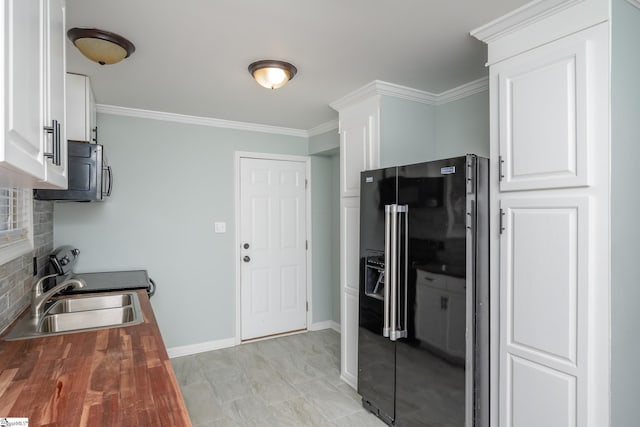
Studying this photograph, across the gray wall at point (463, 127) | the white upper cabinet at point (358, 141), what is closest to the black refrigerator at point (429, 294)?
the white upper cabinet at point (358, 141)

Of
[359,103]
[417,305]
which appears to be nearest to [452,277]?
[417,305]

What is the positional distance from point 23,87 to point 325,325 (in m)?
4.09

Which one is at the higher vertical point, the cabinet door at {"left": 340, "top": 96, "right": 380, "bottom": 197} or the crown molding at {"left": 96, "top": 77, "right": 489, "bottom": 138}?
the crown molding at {"left": 96, "top": 77, "right": 489, "bottom": 138}

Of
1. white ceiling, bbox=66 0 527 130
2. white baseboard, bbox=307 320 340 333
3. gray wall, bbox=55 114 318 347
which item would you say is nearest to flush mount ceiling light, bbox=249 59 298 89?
white ceiling, bbox=66 0 527 130

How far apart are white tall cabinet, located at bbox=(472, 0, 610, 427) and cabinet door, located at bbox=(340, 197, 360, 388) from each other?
1200 millimetres

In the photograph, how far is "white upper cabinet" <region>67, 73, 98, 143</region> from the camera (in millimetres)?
2508

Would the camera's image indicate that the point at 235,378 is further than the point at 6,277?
Yes

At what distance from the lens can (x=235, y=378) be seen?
3.21 m

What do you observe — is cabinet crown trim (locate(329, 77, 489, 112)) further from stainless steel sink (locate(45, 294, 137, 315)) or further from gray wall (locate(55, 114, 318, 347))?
stainless steel sink (locate(45, 294, 137, 315))

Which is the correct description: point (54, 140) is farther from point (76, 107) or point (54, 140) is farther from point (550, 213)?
point (550, 213)

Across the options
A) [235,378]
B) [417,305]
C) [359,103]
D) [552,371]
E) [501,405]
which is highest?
[359,103]

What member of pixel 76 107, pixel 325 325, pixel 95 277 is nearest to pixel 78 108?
pixel 76 107

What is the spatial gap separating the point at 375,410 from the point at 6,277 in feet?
7.59

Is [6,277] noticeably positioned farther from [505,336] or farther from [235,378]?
[505,336]
